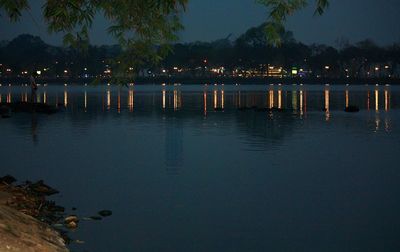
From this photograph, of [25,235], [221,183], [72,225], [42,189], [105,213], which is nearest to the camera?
[25,235]

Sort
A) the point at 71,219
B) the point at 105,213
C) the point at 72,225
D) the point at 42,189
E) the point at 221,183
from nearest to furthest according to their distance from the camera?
the point at 72,225 < the point at 71,219 < the point at 105,213 < the point at 42,189 < the point at 221,183

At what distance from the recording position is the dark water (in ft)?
39.5

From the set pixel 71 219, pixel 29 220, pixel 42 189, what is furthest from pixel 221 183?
pixel 29 220

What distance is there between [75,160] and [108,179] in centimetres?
457

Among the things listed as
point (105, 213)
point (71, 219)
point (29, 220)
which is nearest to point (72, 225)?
point (71, 219)

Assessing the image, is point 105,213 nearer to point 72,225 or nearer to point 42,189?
point 72,225

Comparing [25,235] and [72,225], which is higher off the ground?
[25,235]

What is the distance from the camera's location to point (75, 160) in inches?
886

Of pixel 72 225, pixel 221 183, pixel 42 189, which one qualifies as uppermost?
pixel 42 189

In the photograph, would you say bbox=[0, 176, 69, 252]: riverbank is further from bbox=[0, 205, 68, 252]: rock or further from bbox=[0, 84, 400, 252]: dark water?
bbox=[0, 84, 400, 252]: dark water

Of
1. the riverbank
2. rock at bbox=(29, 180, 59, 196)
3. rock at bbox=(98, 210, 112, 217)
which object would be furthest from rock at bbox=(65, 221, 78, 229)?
rock at bbox=(29, 180, 59, 196)

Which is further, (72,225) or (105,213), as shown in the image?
→ (105,213)

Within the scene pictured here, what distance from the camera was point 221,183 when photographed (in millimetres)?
17734

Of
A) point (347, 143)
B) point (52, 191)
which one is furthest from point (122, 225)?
point (347, 143)
